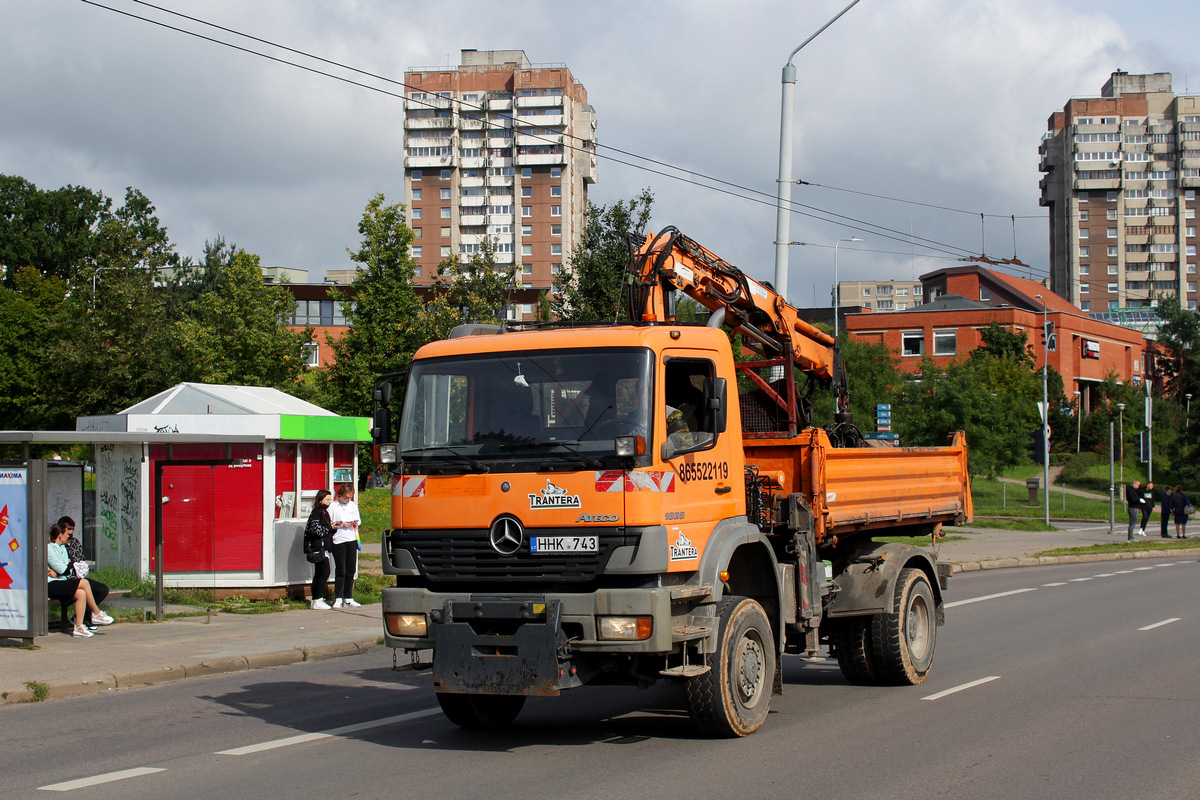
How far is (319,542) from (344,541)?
356 mm

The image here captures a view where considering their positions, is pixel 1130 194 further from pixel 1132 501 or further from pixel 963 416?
pixel 1132 501

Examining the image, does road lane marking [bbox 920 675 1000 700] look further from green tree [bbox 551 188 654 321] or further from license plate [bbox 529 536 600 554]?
green tree [bbox 551 188 654 321]

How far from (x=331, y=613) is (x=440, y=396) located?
8.95m

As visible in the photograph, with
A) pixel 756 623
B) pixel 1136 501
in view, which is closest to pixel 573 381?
pixel 756 623

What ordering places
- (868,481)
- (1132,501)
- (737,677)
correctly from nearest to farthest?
(737,677) → (868,481) → (1132,501)

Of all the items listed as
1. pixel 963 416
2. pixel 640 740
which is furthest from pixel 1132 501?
pixel 640 740

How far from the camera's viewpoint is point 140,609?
1509 centimetres

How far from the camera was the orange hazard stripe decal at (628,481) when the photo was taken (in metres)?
7.06

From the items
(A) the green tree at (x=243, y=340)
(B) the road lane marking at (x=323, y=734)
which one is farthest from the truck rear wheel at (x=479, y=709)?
(A) the green tree at (x=243, y=340)

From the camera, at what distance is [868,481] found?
9.88 meters

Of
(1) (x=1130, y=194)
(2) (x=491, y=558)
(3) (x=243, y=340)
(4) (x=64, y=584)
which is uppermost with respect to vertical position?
(1) (x=1130, y=194)

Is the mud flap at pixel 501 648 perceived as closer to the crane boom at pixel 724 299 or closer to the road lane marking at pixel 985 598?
the crane boom at pixel 724 299

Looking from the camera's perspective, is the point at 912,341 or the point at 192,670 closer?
→ the point at 192,670

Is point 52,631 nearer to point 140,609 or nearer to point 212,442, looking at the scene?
point 140,609
